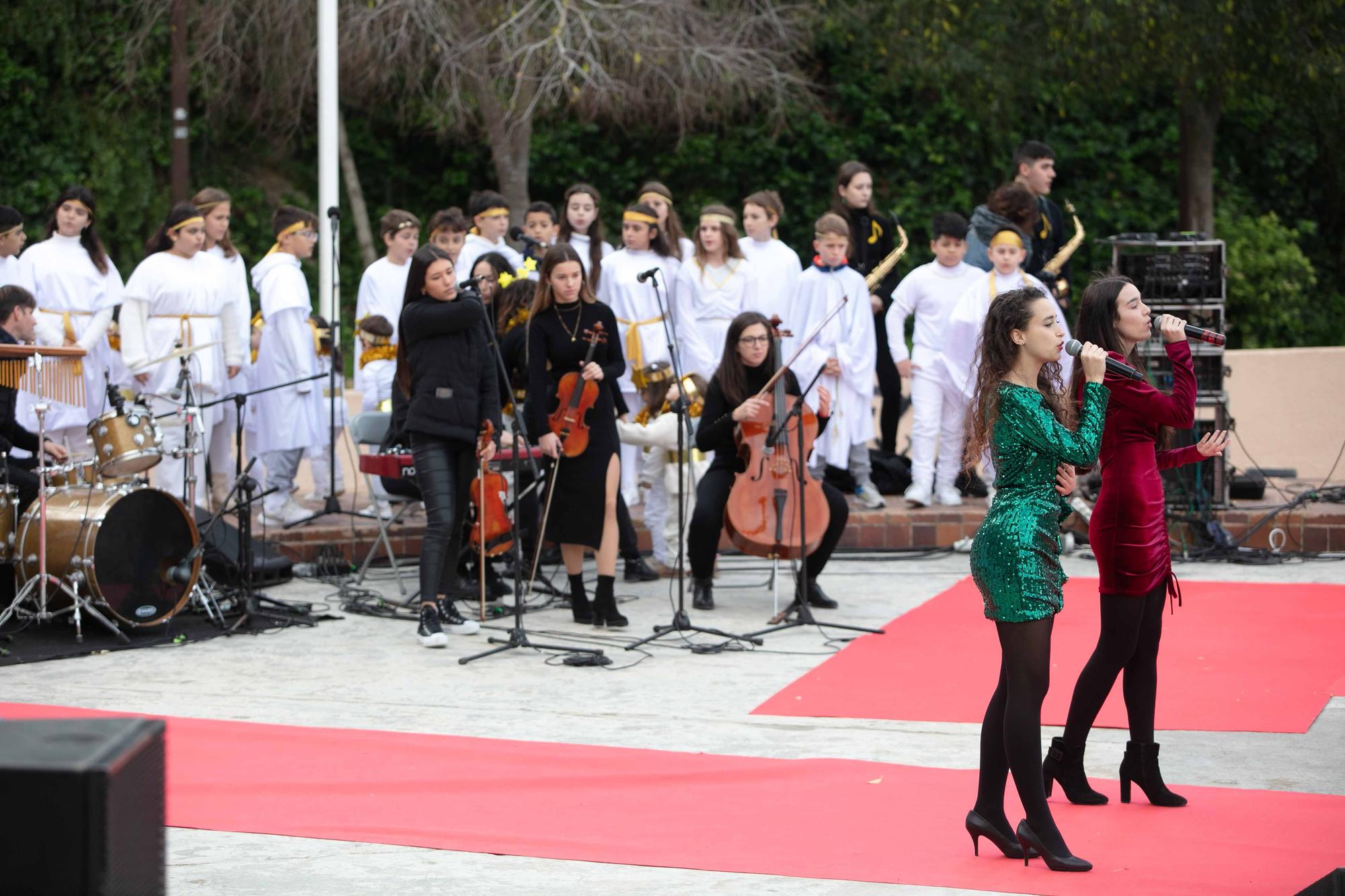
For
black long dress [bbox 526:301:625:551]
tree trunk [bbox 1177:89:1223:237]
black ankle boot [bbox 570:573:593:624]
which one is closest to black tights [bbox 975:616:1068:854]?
black long dress [bbox 526:301:625:551]

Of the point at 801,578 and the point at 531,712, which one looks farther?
the point at 801,578

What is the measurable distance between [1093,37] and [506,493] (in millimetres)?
8652

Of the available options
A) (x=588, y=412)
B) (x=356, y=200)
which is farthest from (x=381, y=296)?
(x=356, y=200)

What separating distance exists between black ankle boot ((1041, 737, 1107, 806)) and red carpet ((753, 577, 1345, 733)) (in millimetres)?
1026

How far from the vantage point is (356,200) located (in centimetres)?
1933

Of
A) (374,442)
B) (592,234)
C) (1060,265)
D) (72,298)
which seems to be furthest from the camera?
(1060,265)

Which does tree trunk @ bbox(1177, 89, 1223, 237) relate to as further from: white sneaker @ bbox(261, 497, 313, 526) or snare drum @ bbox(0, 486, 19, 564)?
snare drum @ bbox(0, 486, 19, 564)

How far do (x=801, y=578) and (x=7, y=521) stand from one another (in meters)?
3.60

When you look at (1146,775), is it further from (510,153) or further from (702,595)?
(510,153)

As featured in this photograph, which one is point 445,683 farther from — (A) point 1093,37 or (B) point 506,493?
(A) point 1093,37

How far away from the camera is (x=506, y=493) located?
26.6 ft

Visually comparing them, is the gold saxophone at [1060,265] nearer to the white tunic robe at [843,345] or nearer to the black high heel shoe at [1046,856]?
the white tunic robe at [843,345]

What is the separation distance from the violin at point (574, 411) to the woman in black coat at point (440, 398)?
29cm

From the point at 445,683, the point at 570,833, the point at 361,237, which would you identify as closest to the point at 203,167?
the point at 361,237
